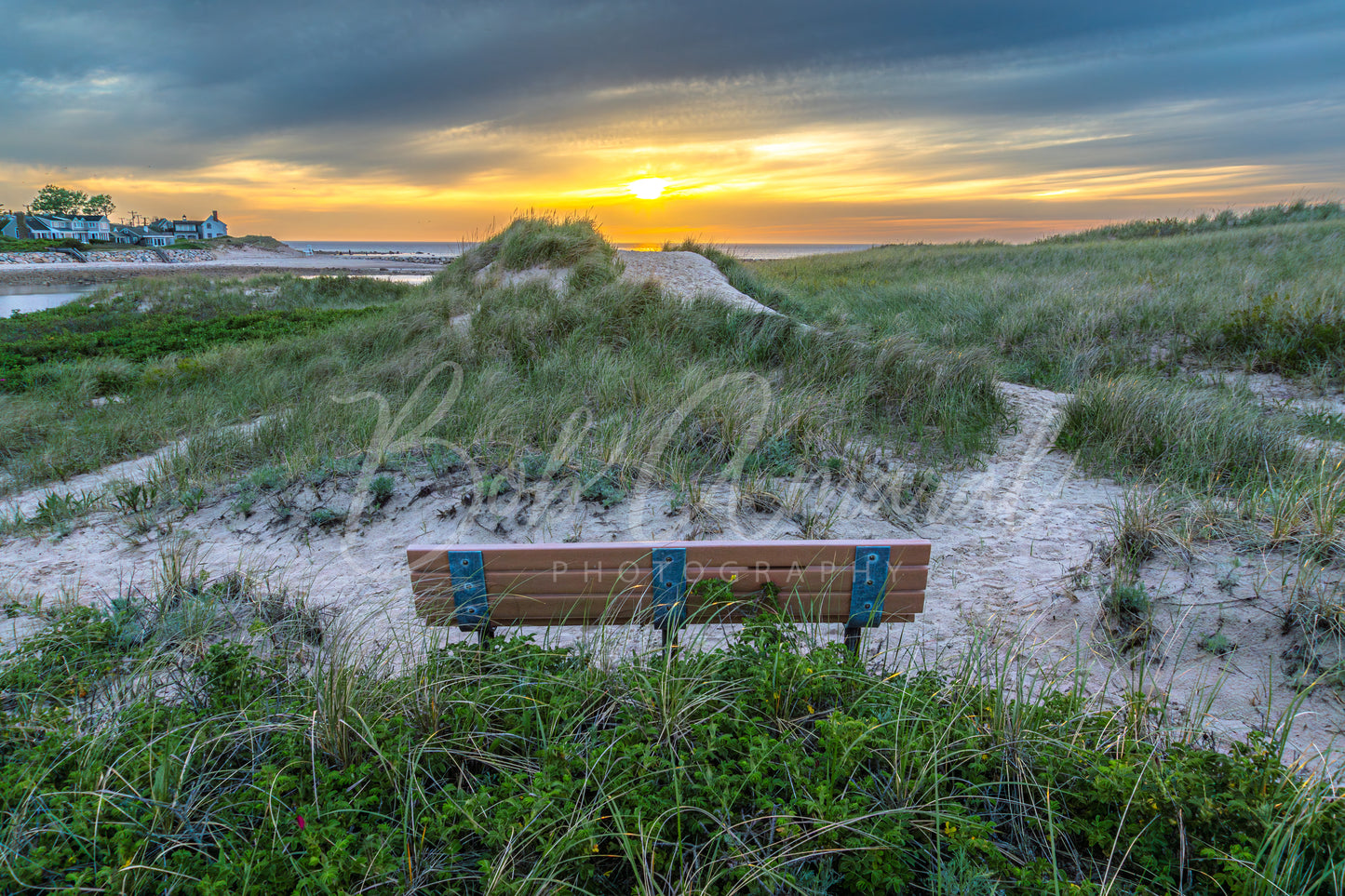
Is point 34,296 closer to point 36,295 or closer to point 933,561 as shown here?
point 36,295

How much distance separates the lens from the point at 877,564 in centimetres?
285

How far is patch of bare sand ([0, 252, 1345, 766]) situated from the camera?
303 centimetres

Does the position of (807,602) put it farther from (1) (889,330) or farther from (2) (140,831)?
(1) (889,330)

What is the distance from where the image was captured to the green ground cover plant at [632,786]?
1.76m

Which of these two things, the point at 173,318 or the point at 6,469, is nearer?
the point at 6,469

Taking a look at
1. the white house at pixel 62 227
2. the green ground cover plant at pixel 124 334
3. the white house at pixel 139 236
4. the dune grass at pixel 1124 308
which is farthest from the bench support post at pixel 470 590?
the white house at pixel 139 236

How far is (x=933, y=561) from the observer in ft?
14.0

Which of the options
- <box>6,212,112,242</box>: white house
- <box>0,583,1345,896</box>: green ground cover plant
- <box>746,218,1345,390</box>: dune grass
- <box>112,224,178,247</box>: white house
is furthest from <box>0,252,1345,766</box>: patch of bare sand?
<box>112,224,178,247</box>: white house

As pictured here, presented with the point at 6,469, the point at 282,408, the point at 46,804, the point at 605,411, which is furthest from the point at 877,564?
the point at 6,469

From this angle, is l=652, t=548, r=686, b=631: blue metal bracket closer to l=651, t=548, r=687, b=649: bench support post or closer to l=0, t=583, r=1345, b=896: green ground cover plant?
l=651, t=548, r=687, b=649: bench support post

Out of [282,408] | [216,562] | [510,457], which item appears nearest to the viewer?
[216,562]

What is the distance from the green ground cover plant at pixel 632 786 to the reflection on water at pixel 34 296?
3375cm

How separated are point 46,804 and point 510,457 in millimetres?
3441

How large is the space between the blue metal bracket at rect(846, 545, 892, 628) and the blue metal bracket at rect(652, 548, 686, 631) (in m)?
0.78
